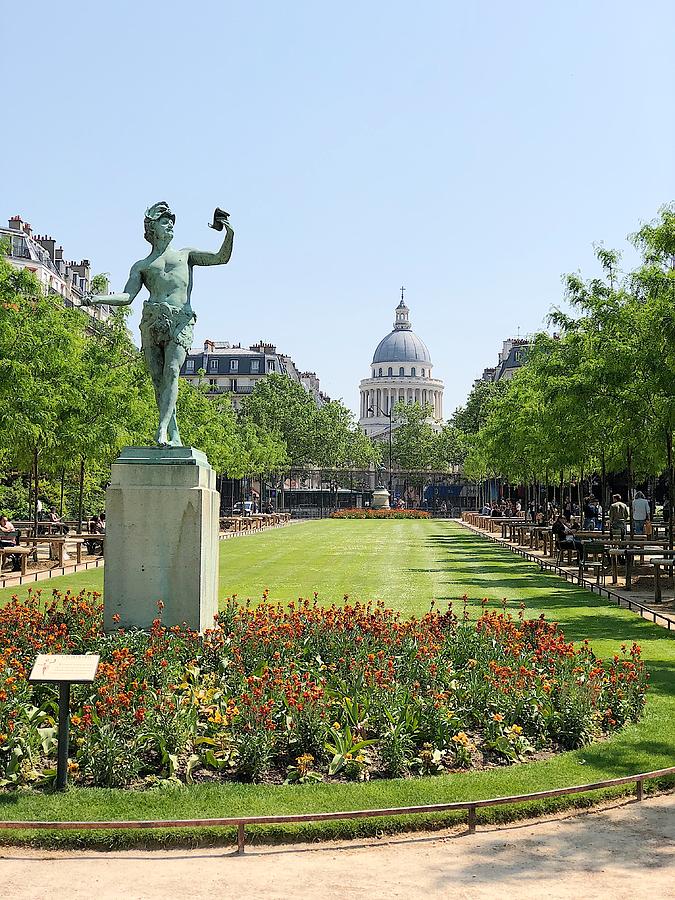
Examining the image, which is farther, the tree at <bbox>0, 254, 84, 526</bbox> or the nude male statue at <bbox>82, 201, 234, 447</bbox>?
the tree at <bbox>0, 254, 84, 526</bbox>

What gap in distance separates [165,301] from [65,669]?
647 centimetres

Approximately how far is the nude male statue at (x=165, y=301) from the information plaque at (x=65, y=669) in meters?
5.15

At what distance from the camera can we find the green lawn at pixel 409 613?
7.43 m

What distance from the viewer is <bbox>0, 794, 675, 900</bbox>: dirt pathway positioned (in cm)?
610

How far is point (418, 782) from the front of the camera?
26.7 feet

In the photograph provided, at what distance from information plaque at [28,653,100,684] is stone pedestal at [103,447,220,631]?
4.33 metres

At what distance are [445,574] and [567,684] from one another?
623 inches

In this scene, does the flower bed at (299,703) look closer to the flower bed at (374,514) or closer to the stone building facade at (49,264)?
the stone building facade at (49,264)

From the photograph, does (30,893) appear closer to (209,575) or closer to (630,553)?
(209,575)

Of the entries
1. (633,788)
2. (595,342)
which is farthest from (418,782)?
(595,342)

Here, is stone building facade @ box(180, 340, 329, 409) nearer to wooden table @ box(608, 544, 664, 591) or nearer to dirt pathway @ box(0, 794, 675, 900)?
wooden table @ box(608, 544, 664, 591)

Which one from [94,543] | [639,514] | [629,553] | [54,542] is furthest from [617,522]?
[94,543]

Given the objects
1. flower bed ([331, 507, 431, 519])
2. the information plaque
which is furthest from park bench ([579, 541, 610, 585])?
flower bed ([331, 507, 431, 519])

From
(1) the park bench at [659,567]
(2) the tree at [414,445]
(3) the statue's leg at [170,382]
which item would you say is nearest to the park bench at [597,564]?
(1) the park bench at [659,567]
